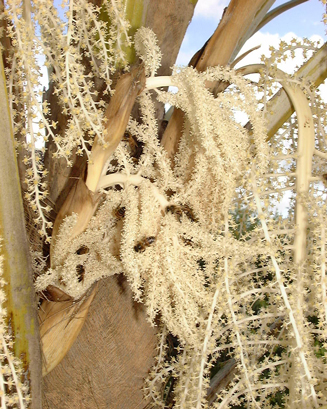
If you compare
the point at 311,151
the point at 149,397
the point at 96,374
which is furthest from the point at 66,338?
the point at 311,151

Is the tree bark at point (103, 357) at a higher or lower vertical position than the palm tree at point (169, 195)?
lower

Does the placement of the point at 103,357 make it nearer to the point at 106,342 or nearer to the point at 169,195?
the point at 106,342

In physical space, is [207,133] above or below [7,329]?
above

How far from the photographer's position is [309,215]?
668mm

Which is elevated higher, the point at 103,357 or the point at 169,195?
the point at 169,195

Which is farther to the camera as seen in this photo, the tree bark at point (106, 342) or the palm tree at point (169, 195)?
the tree bark at point (106, 342)

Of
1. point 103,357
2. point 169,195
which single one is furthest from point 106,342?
point 169,195

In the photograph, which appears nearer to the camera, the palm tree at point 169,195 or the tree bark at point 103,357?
the palm tree at point 169,195

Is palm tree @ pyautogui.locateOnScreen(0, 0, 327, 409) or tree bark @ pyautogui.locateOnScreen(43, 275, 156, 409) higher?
palm tree @ pyautogui.locateOnScreen(0, 0, 327, 409)

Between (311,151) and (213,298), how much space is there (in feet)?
1.03

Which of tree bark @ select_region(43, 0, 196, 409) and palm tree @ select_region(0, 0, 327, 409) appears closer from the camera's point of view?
palm tree @ select_region(0, 0, 327, 409)

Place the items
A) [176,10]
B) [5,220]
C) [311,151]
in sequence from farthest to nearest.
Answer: [176,10] → [311,151] → [5,220]

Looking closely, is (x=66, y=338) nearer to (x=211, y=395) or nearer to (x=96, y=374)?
(x=96, y=374)

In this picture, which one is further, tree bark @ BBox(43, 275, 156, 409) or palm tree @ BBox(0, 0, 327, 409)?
tree bark @ BBox(43, 275, 156, 409)
